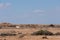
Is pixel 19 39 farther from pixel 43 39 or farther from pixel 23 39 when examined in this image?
pixel 43 39

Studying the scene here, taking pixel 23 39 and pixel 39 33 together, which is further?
pixel 39 33

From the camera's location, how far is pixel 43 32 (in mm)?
45906

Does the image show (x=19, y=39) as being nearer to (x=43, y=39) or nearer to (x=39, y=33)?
(x=43, y=39)

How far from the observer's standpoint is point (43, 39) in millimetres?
35031

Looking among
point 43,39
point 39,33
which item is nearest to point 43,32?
point 39,33

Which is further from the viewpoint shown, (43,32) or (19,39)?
(43,32)

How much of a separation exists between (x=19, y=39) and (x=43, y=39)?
3374 millimetres

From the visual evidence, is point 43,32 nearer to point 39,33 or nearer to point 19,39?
point 39,33

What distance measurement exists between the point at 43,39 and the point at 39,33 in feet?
34.5

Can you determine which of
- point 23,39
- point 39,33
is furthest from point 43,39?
point 39,33

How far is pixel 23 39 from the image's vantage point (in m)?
34.4

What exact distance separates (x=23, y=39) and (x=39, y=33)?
11451 mm

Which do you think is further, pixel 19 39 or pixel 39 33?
pixel 39 33

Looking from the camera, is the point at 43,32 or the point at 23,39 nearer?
the point at 23,39
